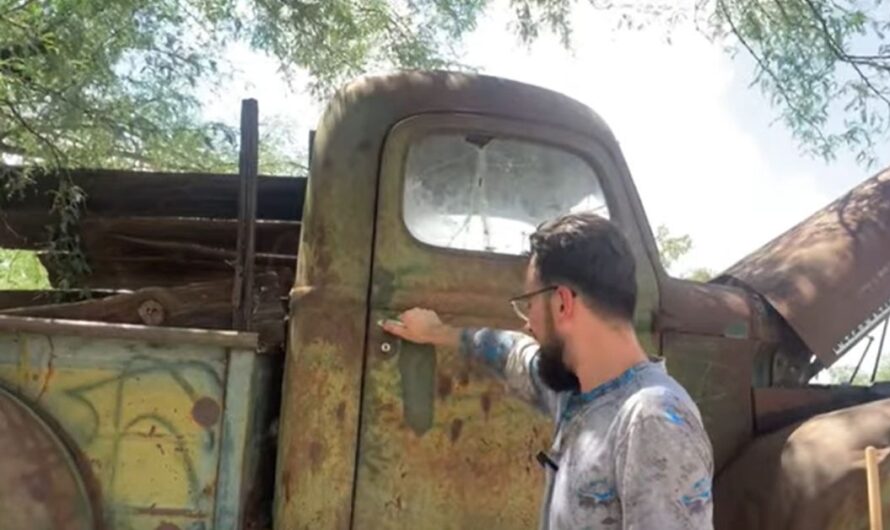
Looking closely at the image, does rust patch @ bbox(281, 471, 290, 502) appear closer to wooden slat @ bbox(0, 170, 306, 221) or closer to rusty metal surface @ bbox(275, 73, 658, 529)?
rusty metal surface @ bbox(275, 73, 658, 529)

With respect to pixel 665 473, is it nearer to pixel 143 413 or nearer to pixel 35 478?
pixel 143 413

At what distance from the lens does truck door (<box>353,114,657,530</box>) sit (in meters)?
2.95

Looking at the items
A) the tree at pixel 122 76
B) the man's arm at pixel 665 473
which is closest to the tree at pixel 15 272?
the tree at pixel 122 76

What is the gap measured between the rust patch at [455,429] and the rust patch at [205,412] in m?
0.68

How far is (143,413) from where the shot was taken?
276 cm

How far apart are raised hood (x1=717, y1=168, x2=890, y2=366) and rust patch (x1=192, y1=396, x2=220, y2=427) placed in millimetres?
1924

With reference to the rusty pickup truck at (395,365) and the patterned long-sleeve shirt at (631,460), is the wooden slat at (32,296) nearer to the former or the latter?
the rusty pickup truck at (395,365)

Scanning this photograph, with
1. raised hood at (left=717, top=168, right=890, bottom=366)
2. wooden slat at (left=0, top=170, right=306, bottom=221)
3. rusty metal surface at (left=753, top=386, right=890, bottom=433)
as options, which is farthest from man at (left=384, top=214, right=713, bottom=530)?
wooden slat at (left=0, top=170, right=306, bottom=221)

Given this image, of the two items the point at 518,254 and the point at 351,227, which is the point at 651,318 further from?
the point at 351,227

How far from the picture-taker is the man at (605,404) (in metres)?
1.57

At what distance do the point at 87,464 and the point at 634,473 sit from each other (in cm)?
174

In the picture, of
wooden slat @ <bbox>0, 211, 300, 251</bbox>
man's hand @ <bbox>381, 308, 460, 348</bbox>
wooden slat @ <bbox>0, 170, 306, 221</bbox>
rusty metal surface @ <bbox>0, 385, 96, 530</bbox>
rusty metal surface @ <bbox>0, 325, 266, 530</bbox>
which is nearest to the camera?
rusty metal surface @ <bbox>0, 385, 96, 530</bbox>

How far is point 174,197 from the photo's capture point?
4.05 metres

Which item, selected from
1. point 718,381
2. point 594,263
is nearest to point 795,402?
point 718,381
